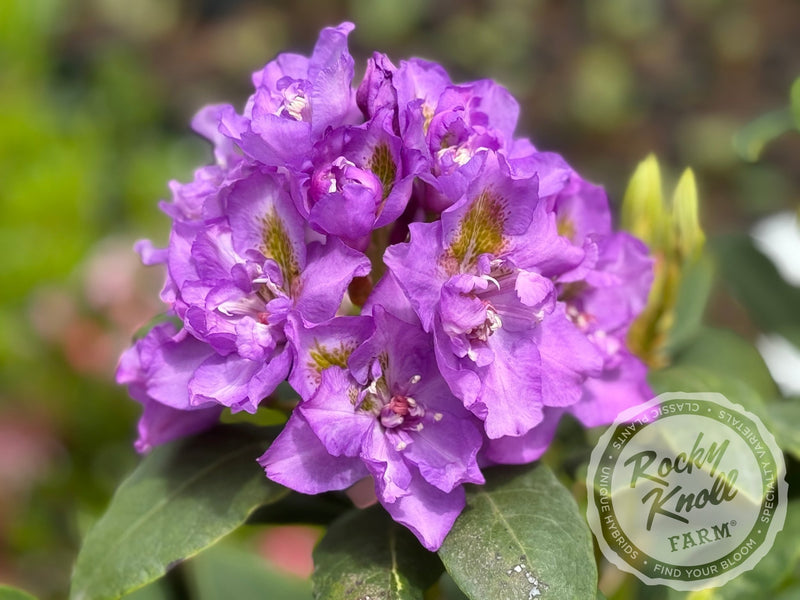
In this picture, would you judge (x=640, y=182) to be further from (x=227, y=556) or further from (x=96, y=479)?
(x=96, y=479)

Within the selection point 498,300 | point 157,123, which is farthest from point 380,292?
point 157,123

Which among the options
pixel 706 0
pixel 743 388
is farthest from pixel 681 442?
pixel 706 0

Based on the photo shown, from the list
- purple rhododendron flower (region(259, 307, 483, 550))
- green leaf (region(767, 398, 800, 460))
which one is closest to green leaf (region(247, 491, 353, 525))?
purple rhododendron flower (region(259, 307, 483, 550))

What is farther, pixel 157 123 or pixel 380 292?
pixel 157 123

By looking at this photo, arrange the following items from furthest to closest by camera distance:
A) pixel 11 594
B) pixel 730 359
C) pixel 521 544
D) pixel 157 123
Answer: pixel 157 123 → pixel 730 359 → pixel 11 594 → pixel 521 544

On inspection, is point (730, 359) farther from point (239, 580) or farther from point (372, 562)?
point (239, 580)

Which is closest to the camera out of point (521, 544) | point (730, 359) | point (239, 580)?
point (521, 544)

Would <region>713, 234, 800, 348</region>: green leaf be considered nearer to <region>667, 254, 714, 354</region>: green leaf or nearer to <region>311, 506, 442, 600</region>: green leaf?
<region>667, 254, 714, 354</region>: green leaf
